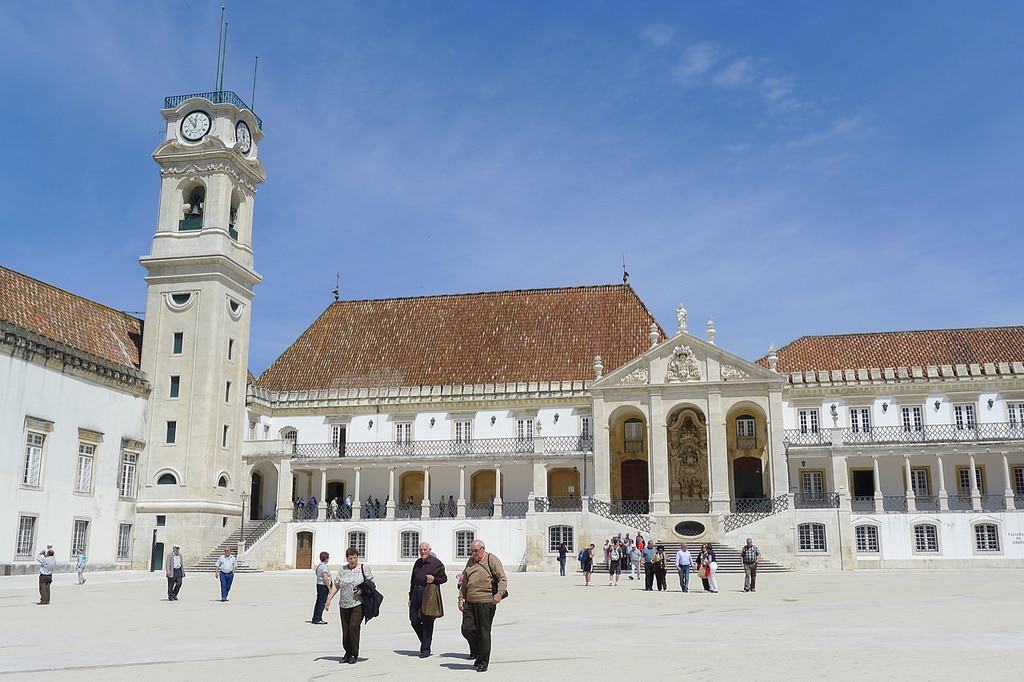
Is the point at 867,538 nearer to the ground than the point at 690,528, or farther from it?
nearer to the ground

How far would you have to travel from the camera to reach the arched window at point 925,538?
36406 mm

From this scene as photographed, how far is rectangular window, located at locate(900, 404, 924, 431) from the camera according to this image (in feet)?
134

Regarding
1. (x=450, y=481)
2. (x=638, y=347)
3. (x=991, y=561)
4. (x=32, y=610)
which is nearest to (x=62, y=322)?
(x=450, y=481)

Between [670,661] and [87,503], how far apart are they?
1196 inches

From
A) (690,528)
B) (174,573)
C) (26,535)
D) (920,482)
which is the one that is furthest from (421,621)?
(920,482)

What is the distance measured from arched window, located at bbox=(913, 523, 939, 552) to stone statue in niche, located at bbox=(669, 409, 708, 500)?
8820mm

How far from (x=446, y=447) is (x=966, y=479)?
74.5 ft

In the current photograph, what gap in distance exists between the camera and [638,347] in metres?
45.4

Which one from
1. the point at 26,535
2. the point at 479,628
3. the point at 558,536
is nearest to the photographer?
the point at 479,628

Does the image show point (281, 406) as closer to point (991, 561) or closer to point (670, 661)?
point (991, 561)

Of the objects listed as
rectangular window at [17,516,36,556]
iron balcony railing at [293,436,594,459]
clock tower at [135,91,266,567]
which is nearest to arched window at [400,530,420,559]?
iron balcony railing at [293,436,594,459]

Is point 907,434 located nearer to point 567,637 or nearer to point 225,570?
point 225,570

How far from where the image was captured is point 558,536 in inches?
1473

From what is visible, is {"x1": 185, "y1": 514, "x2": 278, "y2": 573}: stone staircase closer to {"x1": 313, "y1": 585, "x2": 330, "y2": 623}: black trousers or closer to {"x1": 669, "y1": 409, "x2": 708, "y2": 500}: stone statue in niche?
{"x1": 669, "y1": 409, "x2": 708, "y2": 500}: stone statue in niche
